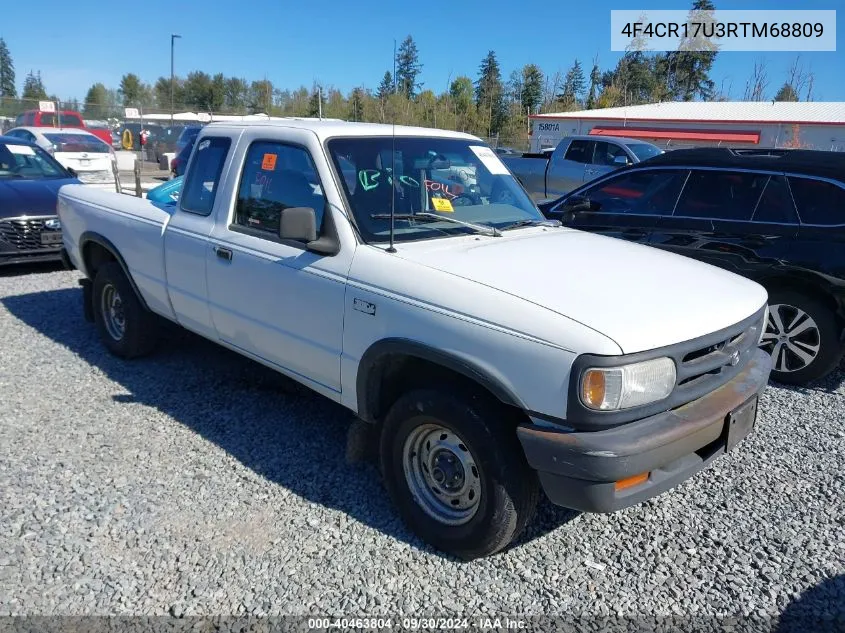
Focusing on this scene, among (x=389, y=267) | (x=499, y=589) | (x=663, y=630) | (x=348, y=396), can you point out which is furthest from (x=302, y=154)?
(x=663, y=630)

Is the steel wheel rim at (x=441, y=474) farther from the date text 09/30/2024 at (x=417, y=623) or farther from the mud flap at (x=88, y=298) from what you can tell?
the mud flap at (x=88, y=298)

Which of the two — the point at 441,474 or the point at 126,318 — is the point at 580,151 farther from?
the point at 441,474

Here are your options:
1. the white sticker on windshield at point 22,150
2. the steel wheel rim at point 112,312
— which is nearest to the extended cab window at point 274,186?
the steel wheel rim at point 112,312

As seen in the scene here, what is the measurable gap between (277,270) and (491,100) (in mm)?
40169

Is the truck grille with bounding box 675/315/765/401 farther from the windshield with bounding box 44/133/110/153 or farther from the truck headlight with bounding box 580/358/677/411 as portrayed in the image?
the windshield with bounding box 44/133/110/153

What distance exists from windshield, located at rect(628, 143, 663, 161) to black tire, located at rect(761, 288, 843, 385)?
9.93 metres

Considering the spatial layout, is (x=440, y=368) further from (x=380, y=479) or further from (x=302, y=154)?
(x=302, y=154)

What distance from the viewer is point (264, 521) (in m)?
3.34

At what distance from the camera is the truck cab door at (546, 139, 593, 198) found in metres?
14.6

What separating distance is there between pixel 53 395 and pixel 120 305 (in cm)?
95

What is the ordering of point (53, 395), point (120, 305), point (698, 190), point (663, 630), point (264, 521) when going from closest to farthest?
point (663, 630)
point (264, 521)
point (53, 395)
point (120, 305)
point (698, 190)

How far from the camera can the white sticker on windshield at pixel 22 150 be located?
29.9 ft

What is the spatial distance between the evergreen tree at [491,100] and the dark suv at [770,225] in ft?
112

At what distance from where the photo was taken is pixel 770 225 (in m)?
5.25
